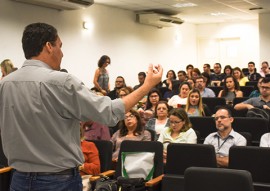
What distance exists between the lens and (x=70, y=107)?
1.85m

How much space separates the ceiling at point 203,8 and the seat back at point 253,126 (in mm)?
6648

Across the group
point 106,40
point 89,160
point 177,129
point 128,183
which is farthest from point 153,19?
point 128,183

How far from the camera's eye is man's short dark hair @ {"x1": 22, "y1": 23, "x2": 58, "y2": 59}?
6.37 ft

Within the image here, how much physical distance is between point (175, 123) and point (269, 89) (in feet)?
6.33

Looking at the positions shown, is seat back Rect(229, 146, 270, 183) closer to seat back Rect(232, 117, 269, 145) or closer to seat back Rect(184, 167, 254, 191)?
seat back Rect(184, 167, 254, 191)

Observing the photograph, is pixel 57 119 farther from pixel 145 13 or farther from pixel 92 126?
pixel 145 13

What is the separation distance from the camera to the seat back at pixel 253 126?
502cm

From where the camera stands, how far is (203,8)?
13.1 meters

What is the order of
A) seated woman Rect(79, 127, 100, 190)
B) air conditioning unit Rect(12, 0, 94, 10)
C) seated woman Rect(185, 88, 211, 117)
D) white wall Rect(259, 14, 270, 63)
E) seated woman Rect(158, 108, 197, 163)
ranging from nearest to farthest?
seated woman Rect(79, 127, 100, 190), seated woman Rect(158, 108, 197, 163), seated woman Rect(185, 88, 211, 117), air conditioning unit Rect(12, 0, 94, 10), white wall Rect(259, 14, 270, 63)

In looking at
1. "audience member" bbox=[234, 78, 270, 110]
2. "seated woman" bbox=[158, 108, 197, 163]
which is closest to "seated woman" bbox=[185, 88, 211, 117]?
"audience member" bbox=[234, 78, 270, 110]

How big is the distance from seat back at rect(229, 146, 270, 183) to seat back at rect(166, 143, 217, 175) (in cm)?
18

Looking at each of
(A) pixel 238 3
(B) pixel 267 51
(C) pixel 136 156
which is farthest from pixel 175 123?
(B) pixel 267 51

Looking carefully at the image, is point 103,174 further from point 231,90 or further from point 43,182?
point 231,90

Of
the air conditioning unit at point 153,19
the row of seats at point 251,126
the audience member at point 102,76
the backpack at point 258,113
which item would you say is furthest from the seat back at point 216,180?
the air conditioning unit at point 153,19
